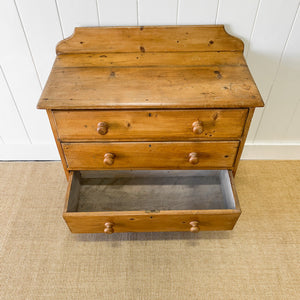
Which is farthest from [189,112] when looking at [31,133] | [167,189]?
[31,133]

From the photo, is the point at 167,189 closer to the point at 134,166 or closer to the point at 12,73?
the point at 134,166

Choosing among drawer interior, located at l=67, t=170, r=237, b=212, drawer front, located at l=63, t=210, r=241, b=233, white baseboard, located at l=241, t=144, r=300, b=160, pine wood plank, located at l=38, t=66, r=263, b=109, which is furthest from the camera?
white baseboard, located at l=241, t=144, r=300, b=160

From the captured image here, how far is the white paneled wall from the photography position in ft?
3.72

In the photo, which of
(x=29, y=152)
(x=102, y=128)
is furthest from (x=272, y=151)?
(x=29, y=152)

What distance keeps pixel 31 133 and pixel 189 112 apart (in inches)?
38.0

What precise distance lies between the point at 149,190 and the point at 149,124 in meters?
0.45

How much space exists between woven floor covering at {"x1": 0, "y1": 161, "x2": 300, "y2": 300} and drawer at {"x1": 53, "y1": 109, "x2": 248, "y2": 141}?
509 mm

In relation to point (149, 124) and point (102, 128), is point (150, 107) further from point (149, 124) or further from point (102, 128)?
point (102, 128)

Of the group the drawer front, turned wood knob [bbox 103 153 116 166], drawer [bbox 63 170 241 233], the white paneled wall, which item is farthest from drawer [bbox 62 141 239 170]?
the white paneled wall

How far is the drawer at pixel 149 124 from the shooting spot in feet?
3.33

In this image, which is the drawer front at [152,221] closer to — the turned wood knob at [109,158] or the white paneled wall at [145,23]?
the turned wood knob at [109,158]

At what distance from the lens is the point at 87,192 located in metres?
1.38

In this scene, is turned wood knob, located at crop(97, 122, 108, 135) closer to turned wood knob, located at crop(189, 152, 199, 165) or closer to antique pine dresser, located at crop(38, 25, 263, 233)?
antique pine dresser, located at crop(38, 25, 263, 233)

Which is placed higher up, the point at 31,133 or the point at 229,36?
the point at 229,36
